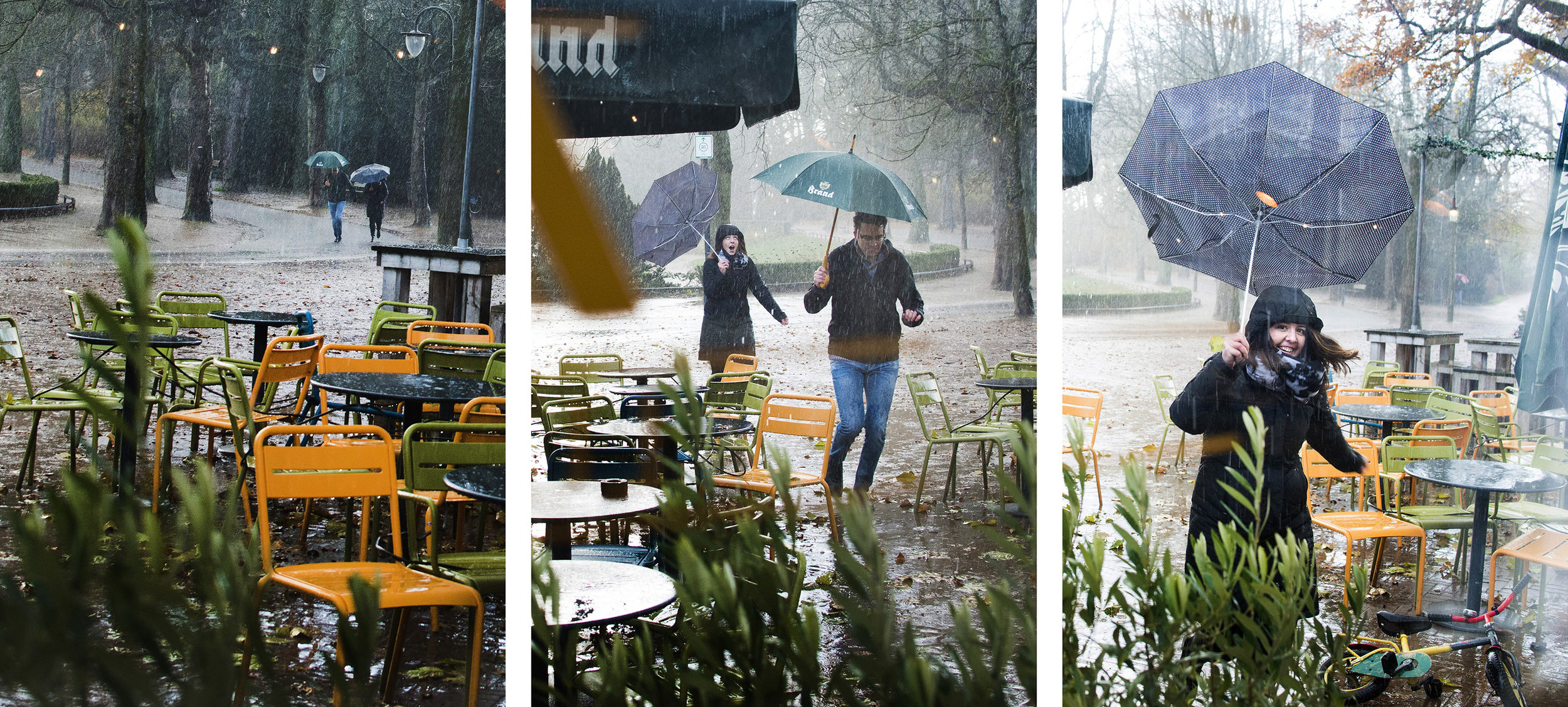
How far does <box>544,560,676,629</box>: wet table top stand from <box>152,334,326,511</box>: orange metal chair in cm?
83

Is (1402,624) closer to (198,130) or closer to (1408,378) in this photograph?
(1408,378)

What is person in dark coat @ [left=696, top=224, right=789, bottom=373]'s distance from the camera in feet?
7.88

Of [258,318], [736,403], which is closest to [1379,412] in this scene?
[736,403]

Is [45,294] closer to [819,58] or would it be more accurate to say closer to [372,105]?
[372,105]

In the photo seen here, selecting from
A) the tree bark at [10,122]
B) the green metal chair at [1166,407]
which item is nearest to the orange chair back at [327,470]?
the tree bark at [10,122]

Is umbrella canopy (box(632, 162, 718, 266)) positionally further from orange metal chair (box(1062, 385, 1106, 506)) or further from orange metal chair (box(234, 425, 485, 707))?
orange metal chair (box(1062, 385, 1106, 506))

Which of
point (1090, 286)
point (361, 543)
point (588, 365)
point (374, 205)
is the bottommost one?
point (361, 543)

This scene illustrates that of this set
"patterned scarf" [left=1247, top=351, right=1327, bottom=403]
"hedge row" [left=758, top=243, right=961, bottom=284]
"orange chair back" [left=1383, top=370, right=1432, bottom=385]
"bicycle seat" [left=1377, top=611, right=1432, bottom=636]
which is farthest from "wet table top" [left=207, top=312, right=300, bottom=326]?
"bicycle seat" [left=1377, top=611, right=1432, bottom=636]

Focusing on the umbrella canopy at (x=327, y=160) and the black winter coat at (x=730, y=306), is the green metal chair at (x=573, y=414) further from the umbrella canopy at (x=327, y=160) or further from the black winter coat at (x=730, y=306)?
the umbrella canopy at (x=327, y=160)

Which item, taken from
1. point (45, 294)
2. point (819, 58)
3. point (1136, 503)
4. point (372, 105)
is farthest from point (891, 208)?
point (45, 294)

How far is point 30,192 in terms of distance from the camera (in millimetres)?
2459

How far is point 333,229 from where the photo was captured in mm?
3090

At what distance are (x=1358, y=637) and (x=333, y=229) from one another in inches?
130

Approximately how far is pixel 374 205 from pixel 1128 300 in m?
2.36
